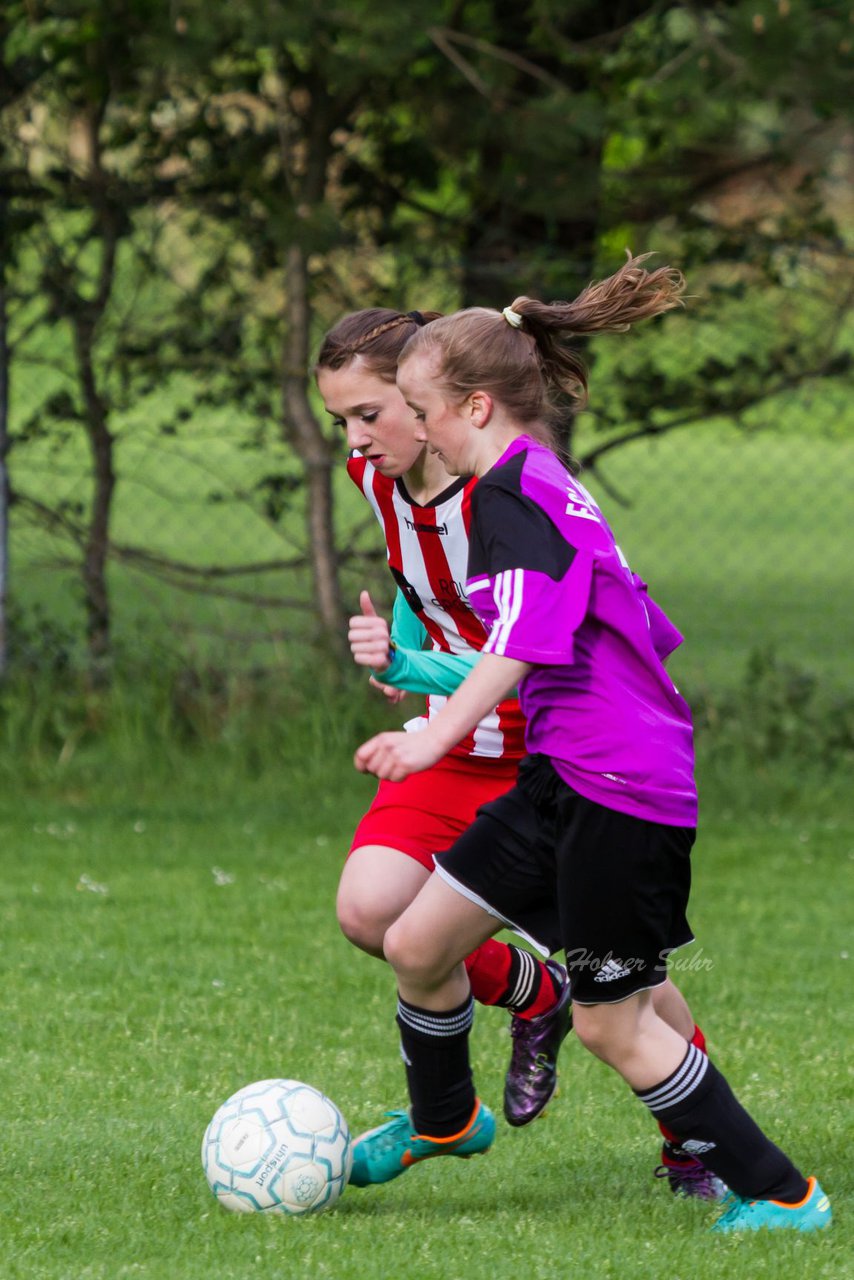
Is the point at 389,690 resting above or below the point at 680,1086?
above

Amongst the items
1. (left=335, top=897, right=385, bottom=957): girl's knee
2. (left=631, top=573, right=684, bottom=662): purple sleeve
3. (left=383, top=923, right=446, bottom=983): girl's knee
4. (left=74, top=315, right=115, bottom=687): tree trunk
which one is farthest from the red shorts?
(left=74, top=315, right=115, bottom=687): tree trunk

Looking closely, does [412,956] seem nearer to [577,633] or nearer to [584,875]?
[584,875]

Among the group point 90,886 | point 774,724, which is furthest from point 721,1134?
point 774,724

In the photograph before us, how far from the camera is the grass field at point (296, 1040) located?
3045mm

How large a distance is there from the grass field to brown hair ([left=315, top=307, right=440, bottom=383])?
1.58 meters

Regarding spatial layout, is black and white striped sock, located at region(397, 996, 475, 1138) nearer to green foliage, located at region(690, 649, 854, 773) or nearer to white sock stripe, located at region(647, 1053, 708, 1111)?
white sock stripe, located at region(647, 1053, 708, 1111)

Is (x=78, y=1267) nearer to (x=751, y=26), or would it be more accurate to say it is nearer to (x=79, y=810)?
(x=79, y=810)

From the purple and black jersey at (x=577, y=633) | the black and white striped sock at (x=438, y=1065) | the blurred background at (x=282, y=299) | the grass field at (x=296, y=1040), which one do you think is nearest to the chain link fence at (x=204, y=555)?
the blurred background at (x=282, y=299)

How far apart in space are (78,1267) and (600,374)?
18.4 ft

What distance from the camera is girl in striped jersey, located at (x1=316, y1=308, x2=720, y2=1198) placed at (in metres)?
3.56

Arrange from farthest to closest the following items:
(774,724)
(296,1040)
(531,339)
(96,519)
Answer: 1. (96,519)
2. (774,724)
3. (296,1040)
4. (531,339)

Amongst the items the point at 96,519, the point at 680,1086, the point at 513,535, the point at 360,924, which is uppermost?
the point at 513,535

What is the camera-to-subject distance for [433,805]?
3725 millimetres

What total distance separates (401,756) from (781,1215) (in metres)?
1.06
